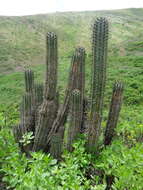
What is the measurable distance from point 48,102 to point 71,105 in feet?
1.90

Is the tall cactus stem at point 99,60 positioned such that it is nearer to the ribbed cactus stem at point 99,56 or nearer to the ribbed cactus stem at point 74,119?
the ribbed cactus stem at point 99,56

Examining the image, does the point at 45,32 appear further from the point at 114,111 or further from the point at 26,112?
the point at 114,111

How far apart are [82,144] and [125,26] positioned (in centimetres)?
4192

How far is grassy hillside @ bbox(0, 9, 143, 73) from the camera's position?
1006 inches

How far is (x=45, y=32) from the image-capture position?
36.3m

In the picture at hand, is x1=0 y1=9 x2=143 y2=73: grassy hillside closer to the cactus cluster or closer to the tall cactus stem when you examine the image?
the cactus cluster

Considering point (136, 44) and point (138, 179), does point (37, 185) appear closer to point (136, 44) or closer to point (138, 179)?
point (138, 179)

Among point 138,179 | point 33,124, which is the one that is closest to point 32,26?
point 33,124

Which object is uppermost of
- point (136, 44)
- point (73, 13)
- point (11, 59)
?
point (73, 13)

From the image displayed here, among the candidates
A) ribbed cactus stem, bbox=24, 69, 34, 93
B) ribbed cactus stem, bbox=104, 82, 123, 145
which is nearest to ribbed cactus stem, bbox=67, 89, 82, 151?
ribbed cactus stem, bbox=104, 82, 123, 145

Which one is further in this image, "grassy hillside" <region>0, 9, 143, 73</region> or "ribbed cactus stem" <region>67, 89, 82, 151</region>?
"grassy hillside" <region>0, 9, 143, 73</region>

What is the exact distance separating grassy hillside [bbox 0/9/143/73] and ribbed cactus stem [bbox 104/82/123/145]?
17.9m

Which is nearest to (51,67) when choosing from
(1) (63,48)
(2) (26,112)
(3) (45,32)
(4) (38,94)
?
(4) (38,94)

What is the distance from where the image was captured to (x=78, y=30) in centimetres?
3941
